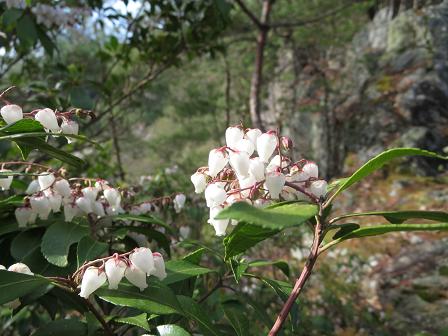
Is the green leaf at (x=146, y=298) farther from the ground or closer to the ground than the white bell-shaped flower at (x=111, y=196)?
closer to the ground

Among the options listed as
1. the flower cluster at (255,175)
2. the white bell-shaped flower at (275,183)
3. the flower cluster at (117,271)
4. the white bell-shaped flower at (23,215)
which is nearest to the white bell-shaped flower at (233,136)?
the flower cluster at (255,175)

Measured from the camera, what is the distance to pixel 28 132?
694mm

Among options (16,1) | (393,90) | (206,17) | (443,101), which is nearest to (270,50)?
(393,90)

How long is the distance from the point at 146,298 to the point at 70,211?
37 centimetres

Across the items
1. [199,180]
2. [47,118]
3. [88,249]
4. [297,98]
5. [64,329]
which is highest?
[47,118]

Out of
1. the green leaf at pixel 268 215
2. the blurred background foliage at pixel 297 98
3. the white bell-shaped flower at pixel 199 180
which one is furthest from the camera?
the blurred background foliage at pixel 297 98

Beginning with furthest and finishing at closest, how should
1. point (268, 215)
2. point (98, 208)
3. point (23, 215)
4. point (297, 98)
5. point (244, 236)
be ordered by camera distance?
1. point (297, 98)
2. point (98, 208)
3. point (23, 215)
4. point (244, 236)
5. point (268, 215)

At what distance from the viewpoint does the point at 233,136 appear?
0.75 metres

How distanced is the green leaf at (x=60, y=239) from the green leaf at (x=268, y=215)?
0.45m

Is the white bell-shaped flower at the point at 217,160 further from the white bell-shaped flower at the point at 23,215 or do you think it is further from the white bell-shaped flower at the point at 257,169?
the white bell-shaped flower at the point at 23,215

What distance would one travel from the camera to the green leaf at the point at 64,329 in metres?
0.76

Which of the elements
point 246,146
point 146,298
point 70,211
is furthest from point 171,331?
point 70,211

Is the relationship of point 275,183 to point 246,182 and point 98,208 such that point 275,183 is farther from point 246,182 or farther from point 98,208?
point 98,208

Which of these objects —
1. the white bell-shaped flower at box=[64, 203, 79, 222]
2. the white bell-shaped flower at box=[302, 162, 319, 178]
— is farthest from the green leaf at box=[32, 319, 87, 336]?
the white bell-shaped flower at box=[302, 162, 319, 178]
